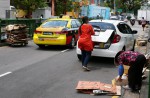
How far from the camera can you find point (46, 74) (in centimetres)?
962

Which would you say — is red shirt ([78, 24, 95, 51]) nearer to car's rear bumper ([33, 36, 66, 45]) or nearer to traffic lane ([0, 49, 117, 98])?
traffic lane ([0, 49, 117, 98])

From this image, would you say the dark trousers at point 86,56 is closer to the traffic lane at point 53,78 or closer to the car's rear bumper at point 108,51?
the traffic lane at point 53,78

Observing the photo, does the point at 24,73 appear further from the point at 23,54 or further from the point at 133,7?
the point at 133,7

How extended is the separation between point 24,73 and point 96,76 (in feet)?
6.74

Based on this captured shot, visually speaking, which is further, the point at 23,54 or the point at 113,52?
the point at 23,54

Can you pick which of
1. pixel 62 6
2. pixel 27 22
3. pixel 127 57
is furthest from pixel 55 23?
pixel 62 6

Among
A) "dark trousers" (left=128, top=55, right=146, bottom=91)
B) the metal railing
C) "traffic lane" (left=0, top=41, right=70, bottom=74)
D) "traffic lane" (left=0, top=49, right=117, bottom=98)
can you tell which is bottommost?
"traffic lane" (left=0, top=49, right=117, bottom=98)

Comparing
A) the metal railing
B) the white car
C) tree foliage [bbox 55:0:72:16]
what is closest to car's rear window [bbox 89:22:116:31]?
the white car

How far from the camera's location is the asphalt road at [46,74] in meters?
7.53

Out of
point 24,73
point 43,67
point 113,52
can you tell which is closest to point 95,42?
point 113,52

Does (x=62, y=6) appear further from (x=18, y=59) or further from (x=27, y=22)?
(x=18, y=59)

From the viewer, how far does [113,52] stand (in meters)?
11.4

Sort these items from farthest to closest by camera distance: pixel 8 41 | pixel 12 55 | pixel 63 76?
pixel 8 41 < pixel 12 55 < pixel 63 76

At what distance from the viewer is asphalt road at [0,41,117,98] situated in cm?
753
